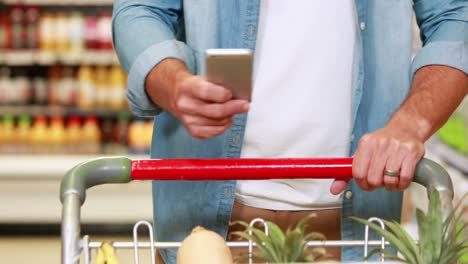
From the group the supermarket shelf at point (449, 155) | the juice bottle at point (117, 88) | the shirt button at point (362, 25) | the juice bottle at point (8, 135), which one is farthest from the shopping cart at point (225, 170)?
the juice bottle at point (8, 135)

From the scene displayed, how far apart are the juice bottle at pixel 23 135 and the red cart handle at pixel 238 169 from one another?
422 centimetres

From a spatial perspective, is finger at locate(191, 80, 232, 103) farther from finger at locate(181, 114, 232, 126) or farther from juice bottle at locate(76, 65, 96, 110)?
juice bottle at locate(76, 65, 96, 110)

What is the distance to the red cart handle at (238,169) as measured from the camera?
1393mm

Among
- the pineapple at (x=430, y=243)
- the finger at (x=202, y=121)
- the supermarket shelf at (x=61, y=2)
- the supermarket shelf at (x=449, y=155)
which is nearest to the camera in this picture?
the pineapple at (x=430, y=243)

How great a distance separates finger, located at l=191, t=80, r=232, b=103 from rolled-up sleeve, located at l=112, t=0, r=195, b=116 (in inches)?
12.3

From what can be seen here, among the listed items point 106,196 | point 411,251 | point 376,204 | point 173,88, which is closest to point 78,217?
point 173,88

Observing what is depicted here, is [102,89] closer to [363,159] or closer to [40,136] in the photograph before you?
[40,136]

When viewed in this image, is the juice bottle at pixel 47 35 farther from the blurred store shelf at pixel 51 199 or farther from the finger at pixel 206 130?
the finger at pixel 206 130

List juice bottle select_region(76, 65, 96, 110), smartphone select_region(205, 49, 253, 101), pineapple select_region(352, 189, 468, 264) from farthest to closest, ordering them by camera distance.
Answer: juice bottle select_region(76, 65, 96, 110)
pineapple select_region(352, 189, 468, 264)
smartphone select_region(205, 49, 253, 101)

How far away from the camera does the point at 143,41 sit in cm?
161

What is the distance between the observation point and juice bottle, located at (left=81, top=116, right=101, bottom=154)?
5465 mm

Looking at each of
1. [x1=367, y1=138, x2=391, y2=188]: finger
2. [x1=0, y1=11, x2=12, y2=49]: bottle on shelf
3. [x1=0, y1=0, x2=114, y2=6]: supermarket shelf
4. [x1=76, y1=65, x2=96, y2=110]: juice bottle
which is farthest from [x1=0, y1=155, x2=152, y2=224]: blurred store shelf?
[x1=367, y1=138, x2=391, y2=188]: finger

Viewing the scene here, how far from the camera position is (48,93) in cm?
557

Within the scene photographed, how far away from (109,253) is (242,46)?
0.69 metres
